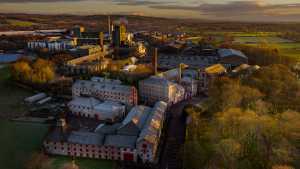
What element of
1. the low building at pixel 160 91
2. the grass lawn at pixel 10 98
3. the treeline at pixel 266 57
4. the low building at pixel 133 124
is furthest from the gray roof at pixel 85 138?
the treeline at pixel 266 57

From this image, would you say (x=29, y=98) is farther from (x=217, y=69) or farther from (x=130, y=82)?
(x=217, y=69)

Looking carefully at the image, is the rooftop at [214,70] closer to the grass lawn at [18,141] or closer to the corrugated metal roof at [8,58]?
the grass lawn at [18,141]

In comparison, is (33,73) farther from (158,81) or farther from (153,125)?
(153,125)

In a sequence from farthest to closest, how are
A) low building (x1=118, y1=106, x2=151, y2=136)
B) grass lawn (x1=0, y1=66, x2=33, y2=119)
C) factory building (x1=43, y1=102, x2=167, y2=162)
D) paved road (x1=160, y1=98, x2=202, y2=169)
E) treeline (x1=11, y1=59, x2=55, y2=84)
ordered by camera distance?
treeline (x1=11, y1=59, x2=55, y2=84)
grass lawn (x1=0, y1=66, x2=33, y2=119)
low building (x1=118, y1=106, x2=151, y2=136)
factory building (x1=43, y1=102, x2=167, y2=162)
paved road (x1=160, y1=98, x2=202, y2=169)

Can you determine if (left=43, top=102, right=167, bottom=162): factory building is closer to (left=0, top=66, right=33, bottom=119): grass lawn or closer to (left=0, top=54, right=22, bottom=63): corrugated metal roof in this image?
(left=0, top=66, right=33, bottom=119): grass lawn

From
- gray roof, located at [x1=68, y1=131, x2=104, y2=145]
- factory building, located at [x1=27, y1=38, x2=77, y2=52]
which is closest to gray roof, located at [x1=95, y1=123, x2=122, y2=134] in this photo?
gray roof, located at [x1=68, y1=131, x2=104, y2=145]

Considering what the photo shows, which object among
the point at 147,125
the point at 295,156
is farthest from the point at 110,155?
the point at 295,156

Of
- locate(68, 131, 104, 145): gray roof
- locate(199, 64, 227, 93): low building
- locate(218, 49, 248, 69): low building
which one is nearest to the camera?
locate(68, 131, 104, 145): gray roof

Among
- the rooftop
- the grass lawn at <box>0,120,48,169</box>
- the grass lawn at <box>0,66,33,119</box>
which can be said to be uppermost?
the rooftop
